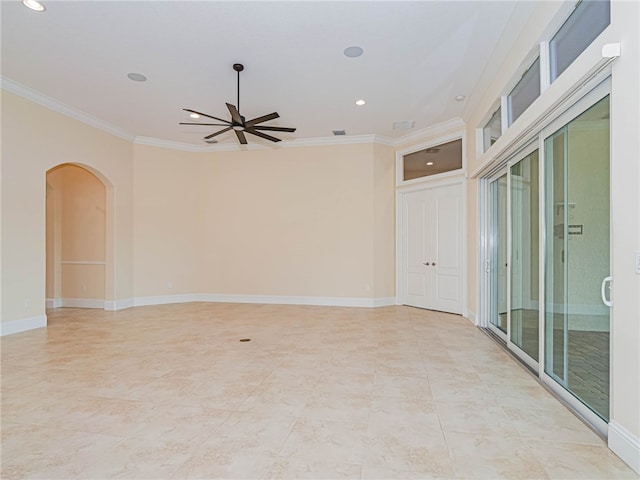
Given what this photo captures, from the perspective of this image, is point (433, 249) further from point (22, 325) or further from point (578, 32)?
point (22, 325)

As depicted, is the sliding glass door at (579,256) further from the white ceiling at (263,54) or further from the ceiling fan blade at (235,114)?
the ceiling fan blade at (235,114)

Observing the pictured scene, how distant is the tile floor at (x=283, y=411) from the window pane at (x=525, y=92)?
8.90ft

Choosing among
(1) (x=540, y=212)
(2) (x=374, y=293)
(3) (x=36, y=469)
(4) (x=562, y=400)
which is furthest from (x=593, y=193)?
(2) (x=374, y=293)

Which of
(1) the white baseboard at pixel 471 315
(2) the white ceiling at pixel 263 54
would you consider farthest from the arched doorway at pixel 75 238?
(1) the white baseboard at pixel 471 315

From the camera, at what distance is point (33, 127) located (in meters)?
5.32

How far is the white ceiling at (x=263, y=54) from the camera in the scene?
136 inches

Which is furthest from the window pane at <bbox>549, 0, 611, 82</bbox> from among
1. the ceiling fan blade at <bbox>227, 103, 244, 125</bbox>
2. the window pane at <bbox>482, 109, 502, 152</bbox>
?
the ceiling fan blade at <bbox>227, 103, 244, 125</bbox>

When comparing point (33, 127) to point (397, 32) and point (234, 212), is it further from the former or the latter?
point (397, 32)

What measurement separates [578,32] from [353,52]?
2.23 m

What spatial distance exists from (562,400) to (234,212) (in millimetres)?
6616

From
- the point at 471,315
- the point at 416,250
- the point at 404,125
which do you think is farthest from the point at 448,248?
the point at 404,125

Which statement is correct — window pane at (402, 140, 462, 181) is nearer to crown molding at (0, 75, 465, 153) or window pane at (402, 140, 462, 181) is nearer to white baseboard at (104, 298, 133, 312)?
crown molding at (0, 75, 465, 153)

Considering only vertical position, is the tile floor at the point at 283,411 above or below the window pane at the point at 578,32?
below

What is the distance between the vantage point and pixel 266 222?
25.5ft
